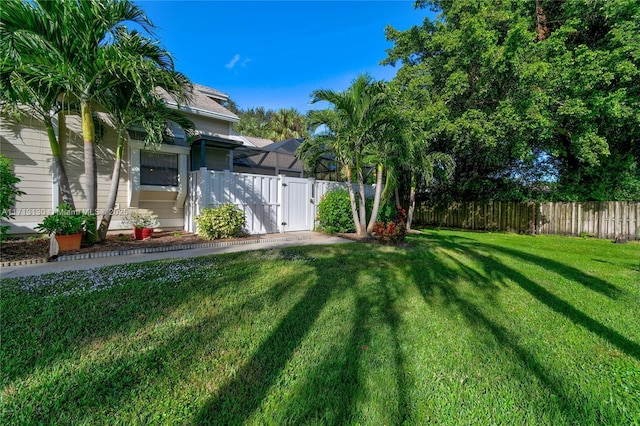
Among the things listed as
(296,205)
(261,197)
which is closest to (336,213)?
(296,205)

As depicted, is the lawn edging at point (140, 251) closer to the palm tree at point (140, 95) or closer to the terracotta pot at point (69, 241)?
the terracotta pot at point (69, 241)

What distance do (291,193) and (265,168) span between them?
14.3ft

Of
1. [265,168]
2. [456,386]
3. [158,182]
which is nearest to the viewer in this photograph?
[456,386]

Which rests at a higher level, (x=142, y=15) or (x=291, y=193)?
(x=142, y=15)

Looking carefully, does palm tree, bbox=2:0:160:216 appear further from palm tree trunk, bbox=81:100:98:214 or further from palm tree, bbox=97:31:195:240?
palm tree, bbox=97:31:195:240

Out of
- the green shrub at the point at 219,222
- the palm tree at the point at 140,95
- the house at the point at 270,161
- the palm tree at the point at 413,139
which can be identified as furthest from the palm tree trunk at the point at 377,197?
the palm tree at the point at 140,95

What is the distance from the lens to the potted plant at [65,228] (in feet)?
17.2

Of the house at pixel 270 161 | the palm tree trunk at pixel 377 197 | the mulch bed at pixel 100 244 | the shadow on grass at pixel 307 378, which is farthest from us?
the house at pixel 270 161

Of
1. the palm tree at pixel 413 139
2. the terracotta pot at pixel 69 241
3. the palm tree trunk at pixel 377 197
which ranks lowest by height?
the terracotta pot at pixel 69 241

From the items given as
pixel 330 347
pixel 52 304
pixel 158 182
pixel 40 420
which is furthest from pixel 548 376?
pixel 158 182

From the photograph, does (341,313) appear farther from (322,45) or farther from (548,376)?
(322,45)

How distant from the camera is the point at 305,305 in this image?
10.7 ft

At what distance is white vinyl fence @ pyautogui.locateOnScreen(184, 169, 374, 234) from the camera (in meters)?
7.88

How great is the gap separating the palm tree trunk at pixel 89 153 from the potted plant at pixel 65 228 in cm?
54
